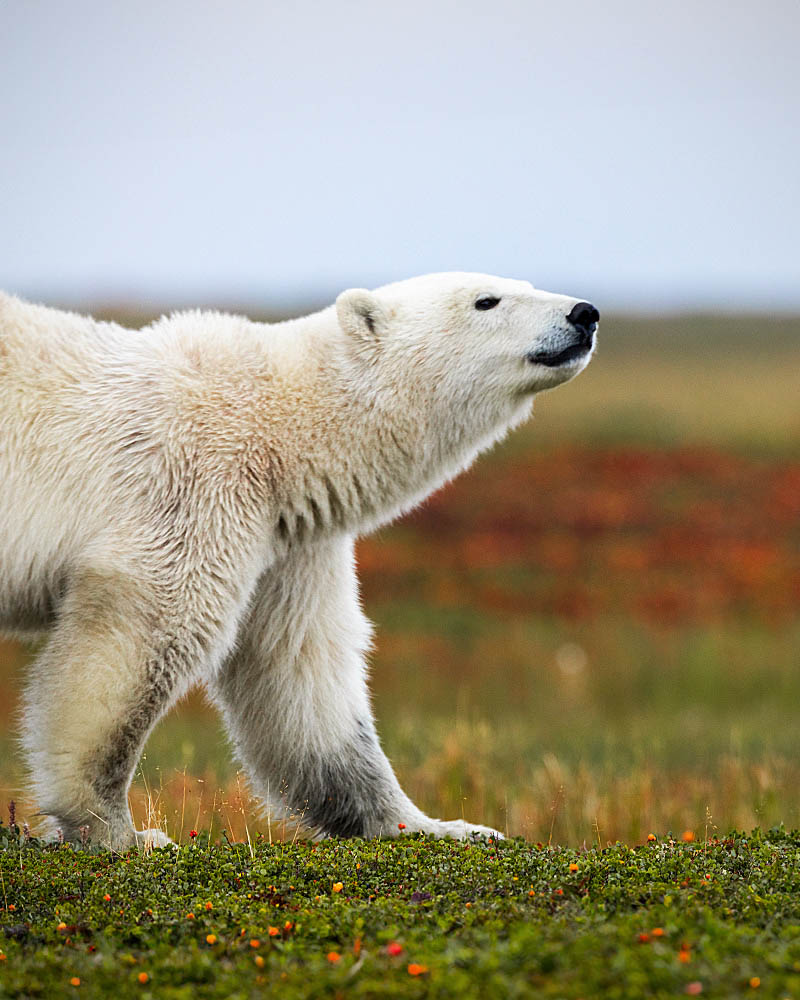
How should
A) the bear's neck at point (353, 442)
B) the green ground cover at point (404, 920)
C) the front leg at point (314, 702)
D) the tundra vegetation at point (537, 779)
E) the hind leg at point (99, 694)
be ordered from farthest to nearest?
1. the front leg at point (314, 702)
2. the bear's neck at point (353, 442)
3. the hind leg at point (99, 694)
4. the tundra vegetation at point (537, 779)
5. the green ground cover at point (404, 920)

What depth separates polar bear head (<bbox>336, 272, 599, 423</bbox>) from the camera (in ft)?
19.2

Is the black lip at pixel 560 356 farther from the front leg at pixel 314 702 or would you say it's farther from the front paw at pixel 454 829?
the front paw at pixel 454 829

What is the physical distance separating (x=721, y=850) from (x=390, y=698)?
34.6 feet

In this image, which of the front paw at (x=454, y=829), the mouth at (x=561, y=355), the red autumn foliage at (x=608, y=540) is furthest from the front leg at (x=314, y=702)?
the red autumn foliage at (x=608, y=540)

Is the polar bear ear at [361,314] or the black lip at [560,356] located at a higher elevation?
the polar bear ear at [361,314]

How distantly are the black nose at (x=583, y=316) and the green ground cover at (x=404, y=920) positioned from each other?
2475 millimetres

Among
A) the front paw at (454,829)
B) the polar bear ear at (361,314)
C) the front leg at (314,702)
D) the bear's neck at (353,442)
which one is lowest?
the front paw at (454,829)

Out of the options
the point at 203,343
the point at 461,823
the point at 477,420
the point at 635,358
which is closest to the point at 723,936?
the point at 461,823

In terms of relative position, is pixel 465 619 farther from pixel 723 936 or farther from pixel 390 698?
pixel 723 936

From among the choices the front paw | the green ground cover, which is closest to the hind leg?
the green ground cover

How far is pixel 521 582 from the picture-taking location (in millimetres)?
20938

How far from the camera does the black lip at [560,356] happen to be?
19.1 feet

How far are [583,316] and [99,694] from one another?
2.91 m

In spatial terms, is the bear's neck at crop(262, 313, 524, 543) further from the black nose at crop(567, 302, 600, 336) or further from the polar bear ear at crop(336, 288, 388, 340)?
the black nose at crop(567, 302, 600, 336)
